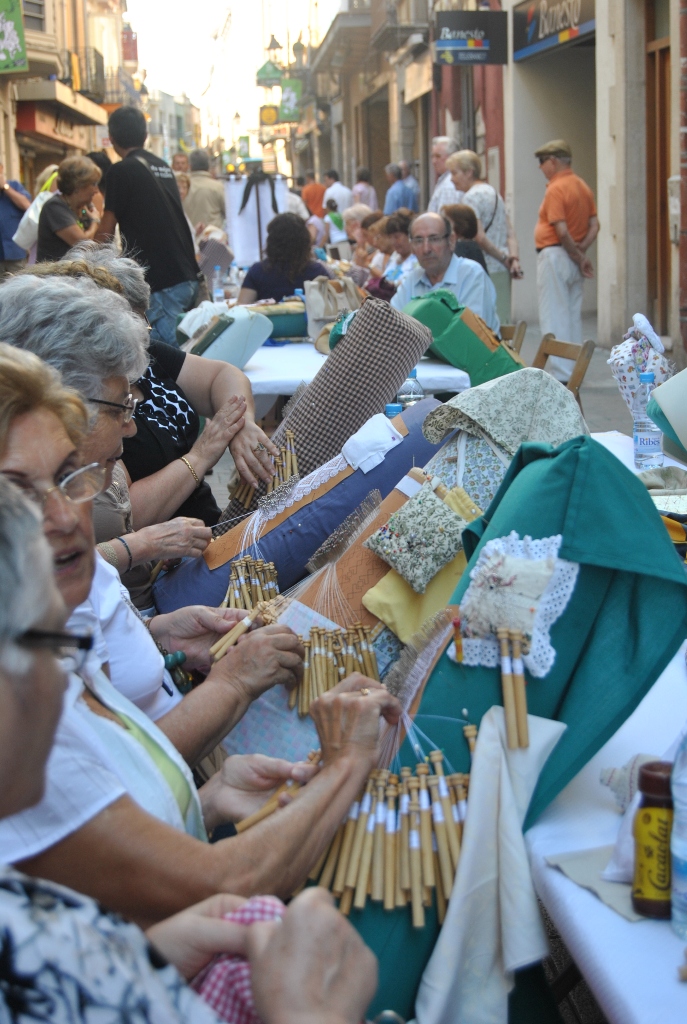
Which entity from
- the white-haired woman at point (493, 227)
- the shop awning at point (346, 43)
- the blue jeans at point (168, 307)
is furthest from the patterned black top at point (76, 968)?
the shop awning at point (346, 43)

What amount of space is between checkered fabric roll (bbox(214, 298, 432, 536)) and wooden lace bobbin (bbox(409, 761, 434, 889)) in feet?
5.82

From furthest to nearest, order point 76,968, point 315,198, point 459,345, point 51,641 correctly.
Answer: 1. point 315,198
2. point 459,345
3. point 51,641
4. point 76,968

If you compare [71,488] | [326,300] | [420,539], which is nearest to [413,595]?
[420,539]

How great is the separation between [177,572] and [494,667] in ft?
4.70

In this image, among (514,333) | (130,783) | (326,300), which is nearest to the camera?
(130,783)

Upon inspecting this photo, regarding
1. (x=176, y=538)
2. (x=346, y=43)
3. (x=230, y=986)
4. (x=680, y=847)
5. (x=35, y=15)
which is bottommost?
(x=230, y=986)

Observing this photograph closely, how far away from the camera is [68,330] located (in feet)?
8.00

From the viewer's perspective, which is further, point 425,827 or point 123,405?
point 123,405

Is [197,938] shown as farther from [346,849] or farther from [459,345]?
[459,345]

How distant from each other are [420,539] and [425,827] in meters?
0.71

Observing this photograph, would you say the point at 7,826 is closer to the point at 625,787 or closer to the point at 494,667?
the point at 494,667

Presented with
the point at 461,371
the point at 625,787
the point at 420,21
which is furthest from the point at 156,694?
the point at 420,21

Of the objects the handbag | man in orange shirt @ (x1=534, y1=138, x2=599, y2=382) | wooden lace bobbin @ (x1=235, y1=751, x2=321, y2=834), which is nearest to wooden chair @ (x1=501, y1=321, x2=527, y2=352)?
→ the handbag

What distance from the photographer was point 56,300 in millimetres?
2449
